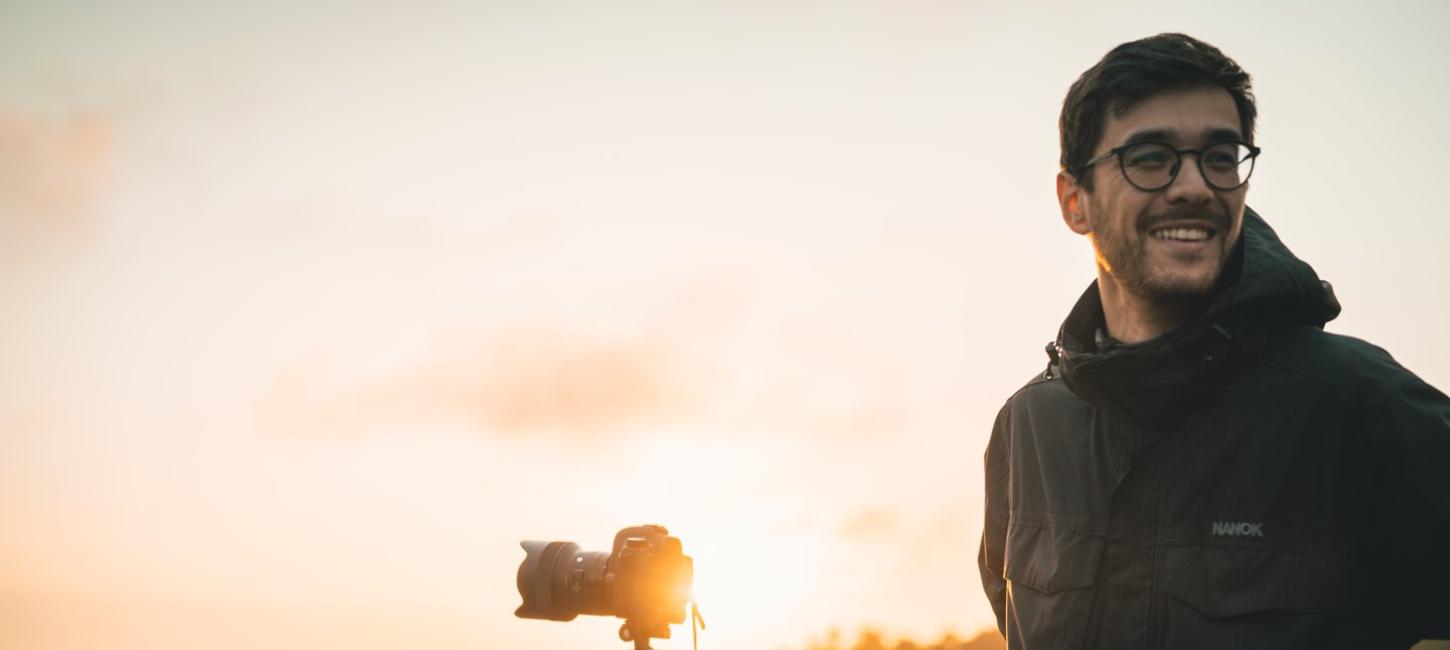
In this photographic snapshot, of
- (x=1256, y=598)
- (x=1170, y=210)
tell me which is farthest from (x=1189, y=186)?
(x=1256, y=598)

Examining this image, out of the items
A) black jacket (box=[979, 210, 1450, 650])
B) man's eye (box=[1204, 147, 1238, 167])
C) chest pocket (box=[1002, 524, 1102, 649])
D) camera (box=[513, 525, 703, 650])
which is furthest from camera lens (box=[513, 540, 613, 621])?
man's eye (box=[1204, 147, 1238, 167])

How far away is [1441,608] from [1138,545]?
0.70 metres

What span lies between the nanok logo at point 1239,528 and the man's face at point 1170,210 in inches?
24.6

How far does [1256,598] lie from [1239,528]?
18cm

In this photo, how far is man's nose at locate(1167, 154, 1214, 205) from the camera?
9.34ft

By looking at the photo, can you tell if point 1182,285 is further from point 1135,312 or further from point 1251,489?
point 1251,489

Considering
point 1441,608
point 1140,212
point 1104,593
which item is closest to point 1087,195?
point 1140,212

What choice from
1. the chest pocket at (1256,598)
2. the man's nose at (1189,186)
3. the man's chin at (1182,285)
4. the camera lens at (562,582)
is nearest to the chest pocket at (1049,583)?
the chest pocket at (1256,598)

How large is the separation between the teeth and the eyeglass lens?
0.13m

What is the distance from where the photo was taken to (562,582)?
16.0 feet

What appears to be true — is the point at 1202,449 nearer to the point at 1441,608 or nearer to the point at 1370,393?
the point at 1370,393

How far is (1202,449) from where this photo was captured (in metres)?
2.80

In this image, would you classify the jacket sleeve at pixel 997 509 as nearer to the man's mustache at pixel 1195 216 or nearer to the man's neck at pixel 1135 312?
the man's neck at pixel 1135 312

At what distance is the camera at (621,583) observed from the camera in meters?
4.68
